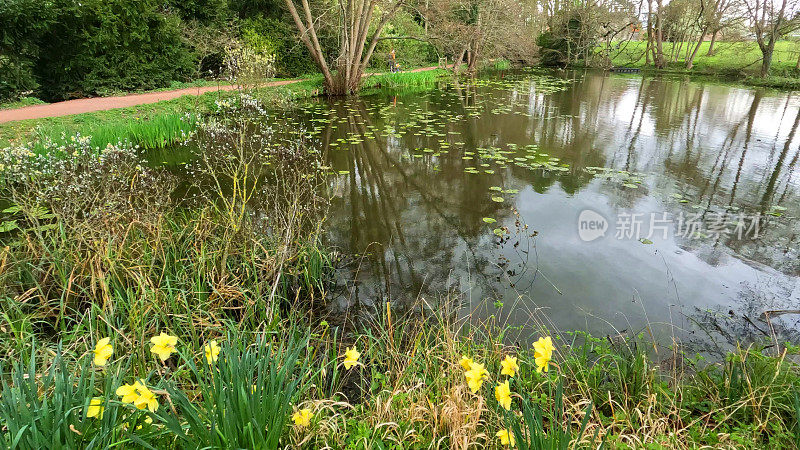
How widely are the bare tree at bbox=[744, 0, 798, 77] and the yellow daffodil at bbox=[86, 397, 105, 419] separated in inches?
998

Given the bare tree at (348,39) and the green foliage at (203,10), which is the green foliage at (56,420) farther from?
the green foliage at (203,10)

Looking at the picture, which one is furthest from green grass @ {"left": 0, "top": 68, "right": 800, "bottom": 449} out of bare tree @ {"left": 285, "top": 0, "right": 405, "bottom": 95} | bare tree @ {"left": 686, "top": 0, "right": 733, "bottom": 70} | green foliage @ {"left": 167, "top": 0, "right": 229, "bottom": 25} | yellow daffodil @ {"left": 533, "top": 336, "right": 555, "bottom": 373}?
bare tree @ {"left": 686, "top": 0, "right": 733, "bottom": 70}

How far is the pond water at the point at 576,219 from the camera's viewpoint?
11.1 feet

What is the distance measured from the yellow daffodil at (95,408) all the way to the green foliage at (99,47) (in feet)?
37.8

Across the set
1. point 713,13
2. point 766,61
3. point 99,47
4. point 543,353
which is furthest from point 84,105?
point 713,13

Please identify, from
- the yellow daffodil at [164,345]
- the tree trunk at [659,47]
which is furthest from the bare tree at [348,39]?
the tree trunk at [659,47]

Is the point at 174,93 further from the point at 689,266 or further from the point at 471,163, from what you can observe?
the point at 689,266

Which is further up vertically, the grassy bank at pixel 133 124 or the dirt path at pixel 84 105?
the dirt path at pixel 84 105

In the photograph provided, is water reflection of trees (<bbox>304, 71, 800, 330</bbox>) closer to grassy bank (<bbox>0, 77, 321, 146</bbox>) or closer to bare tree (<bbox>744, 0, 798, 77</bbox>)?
grassy bank (<bbox>0, 77, 321, 146</bbox>)

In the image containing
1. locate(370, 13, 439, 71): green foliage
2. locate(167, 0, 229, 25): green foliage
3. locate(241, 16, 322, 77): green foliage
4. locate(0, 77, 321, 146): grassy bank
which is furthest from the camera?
locate(370, 13, 439, 71): green foliage

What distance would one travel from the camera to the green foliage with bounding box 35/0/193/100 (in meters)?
9.90

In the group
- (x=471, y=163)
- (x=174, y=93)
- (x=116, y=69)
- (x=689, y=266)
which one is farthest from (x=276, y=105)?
(x=689, y=266)

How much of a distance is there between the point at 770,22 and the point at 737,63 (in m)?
3.55

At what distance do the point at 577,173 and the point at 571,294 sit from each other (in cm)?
343
